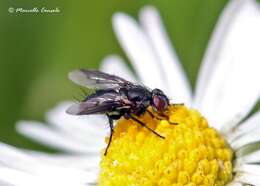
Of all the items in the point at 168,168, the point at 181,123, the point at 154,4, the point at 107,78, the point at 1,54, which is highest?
the point at 154,4

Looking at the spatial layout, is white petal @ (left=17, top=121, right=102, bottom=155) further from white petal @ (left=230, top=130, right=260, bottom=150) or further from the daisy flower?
white petal @ (left=230, top=130, right=260, bottom=150)

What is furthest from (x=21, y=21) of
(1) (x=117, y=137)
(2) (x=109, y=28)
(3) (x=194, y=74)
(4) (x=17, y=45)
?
(1) (x=117, y=137)

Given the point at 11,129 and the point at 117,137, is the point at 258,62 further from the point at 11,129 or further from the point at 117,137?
the point at 11,129

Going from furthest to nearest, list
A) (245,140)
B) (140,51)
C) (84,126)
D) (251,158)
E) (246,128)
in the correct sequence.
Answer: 1. (140,51)
2. (84,126)
3. (246,128)
4. (245,140)
5. (251,158)

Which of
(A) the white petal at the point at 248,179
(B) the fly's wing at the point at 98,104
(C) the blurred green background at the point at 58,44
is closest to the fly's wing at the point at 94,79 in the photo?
(B) the fly's wing at the point at 98,104

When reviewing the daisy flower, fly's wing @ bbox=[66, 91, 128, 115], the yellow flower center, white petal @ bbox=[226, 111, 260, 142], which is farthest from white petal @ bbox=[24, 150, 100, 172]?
white petal @ bbox=[226, 111, 260, 142]

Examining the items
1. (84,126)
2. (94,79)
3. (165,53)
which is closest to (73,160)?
(84,126)

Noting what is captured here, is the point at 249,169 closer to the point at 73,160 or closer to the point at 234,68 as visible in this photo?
the point at 234,68
